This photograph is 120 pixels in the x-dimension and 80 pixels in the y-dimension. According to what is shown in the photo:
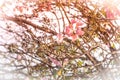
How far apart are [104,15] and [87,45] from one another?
131 mm

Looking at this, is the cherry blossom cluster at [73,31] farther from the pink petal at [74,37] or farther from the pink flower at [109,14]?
the pink flower at [109,14]

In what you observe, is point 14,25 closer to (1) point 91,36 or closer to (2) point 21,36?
(2) point 21,36

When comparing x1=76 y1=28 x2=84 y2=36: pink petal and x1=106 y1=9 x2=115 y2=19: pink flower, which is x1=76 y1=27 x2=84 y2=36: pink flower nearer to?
x1=76 y1=28 x2=84 y2=36: pink petal

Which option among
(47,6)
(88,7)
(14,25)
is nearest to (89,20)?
(88,7)

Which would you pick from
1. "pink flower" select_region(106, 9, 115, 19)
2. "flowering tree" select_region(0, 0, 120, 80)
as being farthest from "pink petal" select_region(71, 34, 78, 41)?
"pink flower" select_region(106, 9, 115, 19)

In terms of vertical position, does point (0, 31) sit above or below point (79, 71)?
above

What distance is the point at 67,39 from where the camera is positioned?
1293 mm

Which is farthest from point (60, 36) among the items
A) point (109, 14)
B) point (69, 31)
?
point (109, 14)

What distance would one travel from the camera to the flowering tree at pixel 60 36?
1295mm

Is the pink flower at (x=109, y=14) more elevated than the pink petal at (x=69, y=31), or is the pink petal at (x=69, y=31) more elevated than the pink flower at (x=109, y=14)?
the pink flower at (x=109, y=14)

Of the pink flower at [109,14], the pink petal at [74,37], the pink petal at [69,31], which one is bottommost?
the pink petal at [74,37]

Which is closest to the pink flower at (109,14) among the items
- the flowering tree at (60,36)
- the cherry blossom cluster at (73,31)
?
the flowering tree at (60,36)

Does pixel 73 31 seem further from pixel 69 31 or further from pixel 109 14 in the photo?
pixel 109 14

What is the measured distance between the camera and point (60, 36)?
130 cm
